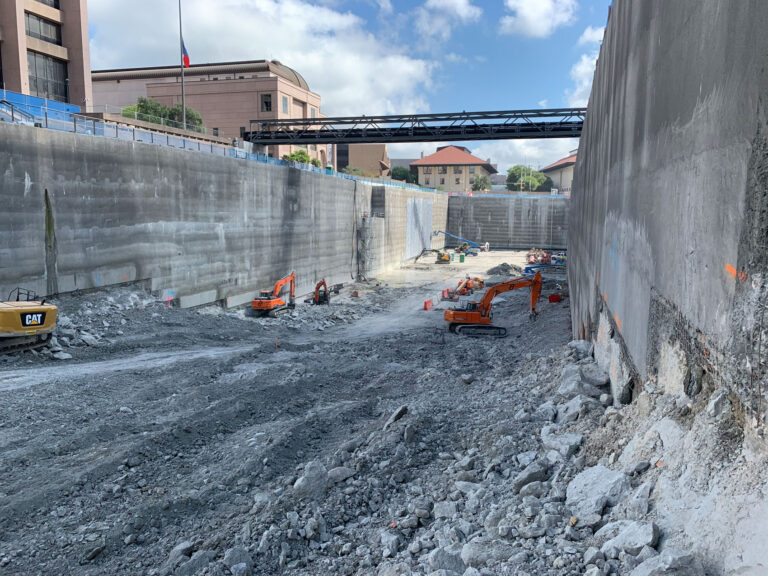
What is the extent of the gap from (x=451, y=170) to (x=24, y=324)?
9929 centimetres

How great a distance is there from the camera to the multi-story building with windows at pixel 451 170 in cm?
10781

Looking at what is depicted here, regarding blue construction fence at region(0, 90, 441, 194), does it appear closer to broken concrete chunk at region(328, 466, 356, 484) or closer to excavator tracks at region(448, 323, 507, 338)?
excavator tracks at region(448, 323, 507, 338)

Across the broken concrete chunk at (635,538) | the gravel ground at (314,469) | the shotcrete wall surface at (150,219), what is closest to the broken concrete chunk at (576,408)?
the gravel ground at (314,469)

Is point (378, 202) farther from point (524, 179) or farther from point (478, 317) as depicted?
point (524, 179)

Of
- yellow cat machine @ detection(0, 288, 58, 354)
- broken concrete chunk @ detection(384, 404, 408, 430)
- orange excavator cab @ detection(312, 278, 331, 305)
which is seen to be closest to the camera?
broken concrete chunk @ detection(384, 404, 408, 430)

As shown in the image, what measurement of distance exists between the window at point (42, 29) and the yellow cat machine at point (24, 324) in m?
33.8

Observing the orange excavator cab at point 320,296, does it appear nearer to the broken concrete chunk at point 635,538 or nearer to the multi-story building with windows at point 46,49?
the multi-story building with windows at point 46,49

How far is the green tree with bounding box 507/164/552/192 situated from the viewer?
120 meters

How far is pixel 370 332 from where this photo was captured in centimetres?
2494

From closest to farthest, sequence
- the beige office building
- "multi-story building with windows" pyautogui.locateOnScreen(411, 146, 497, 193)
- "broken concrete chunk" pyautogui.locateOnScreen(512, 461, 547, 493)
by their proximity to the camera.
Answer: "broken concrete chunk" pyautogui.locateOnScreen(512, 461, 547, 493) < the beige office building < "multi-story building with windows" pyautogui.locateOnScreen(411, 146, 497, 193)

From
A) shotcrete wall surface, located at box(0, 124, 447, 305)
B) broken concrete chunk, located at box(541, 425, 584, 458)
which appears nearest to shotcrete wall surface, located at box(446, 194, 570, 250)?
shotcrete wall surface, located at box(0, 124, 447, 305)

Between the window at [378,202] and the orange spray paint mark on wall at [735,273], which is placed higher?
the window at [378,202]

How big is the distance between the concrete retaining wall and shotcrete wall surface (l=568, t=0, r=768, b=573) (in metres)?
0.01

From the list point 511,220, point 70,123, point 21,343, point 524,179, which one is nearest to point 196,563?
point 21,343
